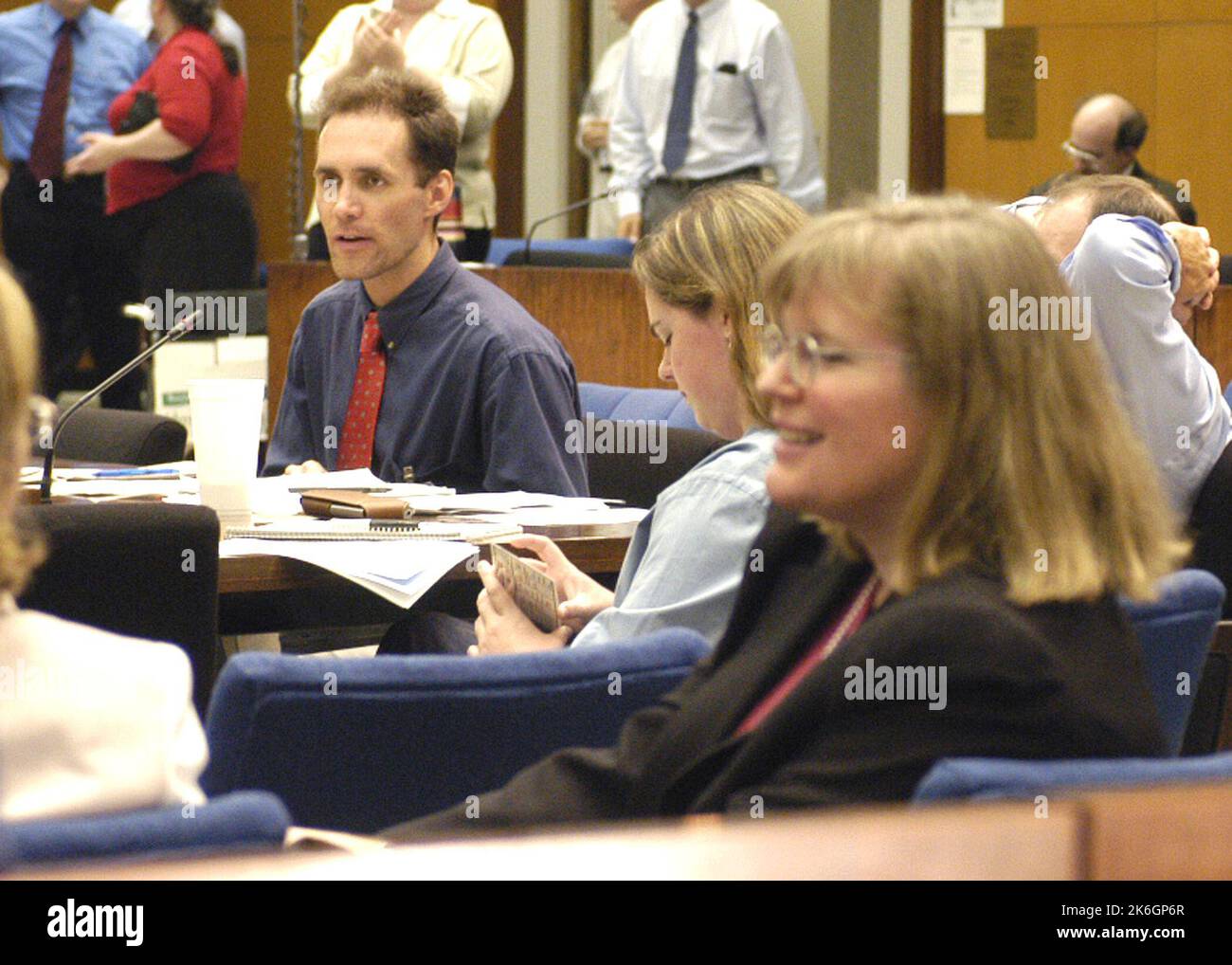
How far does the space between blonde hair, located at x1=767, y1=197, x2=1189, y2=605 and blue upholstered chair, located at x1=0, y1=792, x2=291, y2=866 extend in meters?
0.55

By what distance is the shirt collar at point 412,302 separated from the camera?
3.55m

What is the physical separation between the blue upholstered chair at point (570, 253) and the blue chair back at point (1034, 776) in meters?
Answer: 4.94

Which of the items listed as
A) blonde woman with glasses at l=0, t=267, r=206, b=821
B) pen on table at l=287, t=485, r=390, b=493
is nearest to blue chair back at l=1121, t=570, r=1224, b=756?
blonde woman with glasses at l=0, t=267, r=206, b=821

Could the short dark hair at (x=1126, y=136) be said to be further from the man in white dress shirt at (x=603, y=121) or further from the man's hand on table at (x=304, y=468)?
the man's hand on table at (x=304, y=468)

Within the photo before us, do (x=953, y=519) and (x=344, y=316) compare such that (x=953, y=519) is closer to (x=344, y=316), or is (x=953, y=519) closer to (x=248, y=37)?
(x=344, y=316)

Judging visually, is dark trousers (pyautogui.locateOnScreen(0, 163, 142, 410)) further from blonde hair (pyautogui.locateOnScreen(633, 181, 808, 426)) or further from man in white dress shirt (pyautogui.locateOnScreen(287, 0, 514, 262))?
blonde hair (pyautogui.locateOnScreen(633, 181, 808, 426))

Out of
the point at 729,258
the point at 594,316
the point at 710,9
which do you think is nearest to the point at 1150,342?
the point at 729,258

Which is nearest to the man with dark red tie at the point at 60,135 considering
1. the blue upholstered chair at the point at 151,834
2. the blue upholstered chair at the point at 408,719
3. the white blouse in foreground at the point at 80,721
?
the blue upholstered chair at the point at 408,719

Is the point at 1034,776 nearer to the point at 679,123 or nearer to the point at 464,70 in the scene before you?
the point at 464,70

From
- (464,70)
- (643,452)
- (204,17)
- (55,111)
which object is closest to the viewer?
(643,452)

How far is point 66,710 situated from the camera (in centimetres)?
131

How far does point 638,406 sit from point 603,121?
4295 millimetres

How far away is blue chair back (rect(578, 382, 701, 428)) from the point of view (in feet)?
12.1
